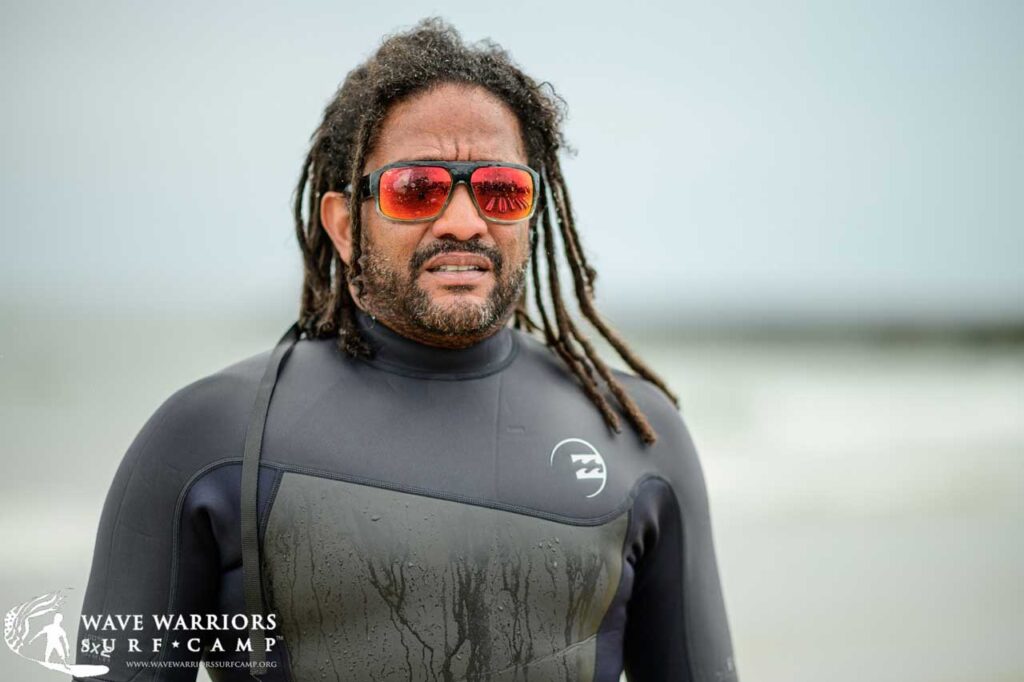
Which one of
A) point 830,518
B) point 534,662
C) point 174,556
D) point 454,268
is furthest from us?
point 830,518

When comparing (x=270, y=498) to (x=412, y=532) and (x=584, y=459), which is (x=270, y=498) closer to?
(x=412, y=532)

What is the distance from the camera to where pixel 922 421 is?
12977mm

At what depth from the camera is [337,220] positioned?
2652 mm

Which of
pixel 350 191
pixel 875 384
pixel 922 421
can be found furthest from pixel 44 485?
pixel 875 384

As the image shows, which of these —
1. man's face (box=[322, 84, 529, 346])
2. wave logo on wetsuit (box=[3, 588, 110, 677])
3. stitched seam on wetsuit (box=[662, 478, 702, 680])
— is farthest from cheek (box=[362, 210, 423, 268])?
wave logo on wetsuit (box=[3, 588, 110, 677])

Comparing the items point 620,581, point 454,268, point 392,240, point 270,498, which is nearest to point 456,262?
point 454,268

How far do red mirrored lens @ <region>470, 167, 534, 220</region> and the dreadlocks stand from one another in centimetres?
21

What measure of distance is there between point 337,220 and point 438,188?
0.38 metres

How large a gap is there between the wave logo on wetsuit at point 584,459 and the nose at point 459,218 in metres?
0.53

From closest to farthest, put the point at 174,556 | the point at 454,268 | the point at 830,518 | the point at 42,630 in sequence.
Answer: the point at 174,556 → the point at 454,268 → the point at 42,630 → the point at 830,518

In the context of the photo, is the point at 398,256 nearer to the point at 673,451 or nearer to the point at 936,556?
the point at 673,451

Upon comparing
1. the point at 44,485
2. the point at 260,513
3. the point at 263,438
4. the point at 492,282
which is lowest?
the point at 44,485

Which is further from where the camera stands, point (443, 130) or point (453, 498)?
point (443, 130)

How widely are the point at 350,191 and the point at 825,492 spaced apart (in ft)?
24.8
